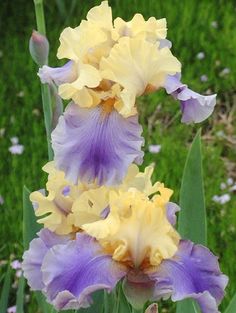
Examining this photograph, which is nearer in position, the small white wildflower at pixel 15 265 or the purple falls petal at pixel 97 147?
the purple falls petal at pixel 97 147

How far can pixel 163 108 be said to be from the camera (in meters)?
2.77

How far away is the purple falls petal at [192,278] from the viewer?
926 millimetres

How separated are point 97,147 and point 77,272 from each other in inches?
6.1

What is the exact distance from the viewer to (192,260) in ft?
3.15

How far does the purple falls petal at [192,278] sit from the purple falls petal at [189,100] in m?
0.17

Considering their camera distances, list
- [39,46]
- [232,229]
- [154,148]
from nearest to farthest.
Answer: [39,46] → [232,229] → [154,148]

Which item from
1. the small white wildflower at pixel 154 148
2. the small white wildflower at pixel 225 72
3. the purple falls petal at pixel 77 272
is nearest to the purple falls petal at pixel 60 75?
the purple falls petal at pixel 77 272

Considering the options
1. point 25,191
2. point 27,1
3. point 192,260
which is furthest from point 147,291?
point 27,1

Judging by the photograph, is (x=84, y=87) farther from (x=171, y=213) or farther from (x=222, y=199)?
(x=222, y=199)

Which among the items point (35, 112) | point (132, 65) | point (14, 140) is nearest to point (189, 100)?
point (132, 65)

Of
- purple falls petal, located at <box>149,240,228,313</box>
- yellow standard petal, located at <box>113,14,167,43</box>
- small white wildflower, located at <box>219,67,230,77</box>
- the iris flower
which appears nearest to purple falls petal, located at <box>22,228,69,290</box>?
the iris flower

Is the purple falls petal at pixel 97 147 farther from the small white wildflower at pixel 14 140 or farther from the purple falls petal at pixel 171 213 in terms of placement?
the small white wildflower at pixel 14 140

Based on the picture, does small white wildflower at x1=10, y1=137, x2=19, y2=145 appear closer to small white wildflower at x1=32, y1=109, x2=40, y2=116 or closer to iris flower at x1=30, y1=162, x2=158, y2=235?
small white wildflower at x1=32, y1=109, x2=40, y2=116

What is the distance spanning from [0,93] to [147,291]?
195 centimetres
